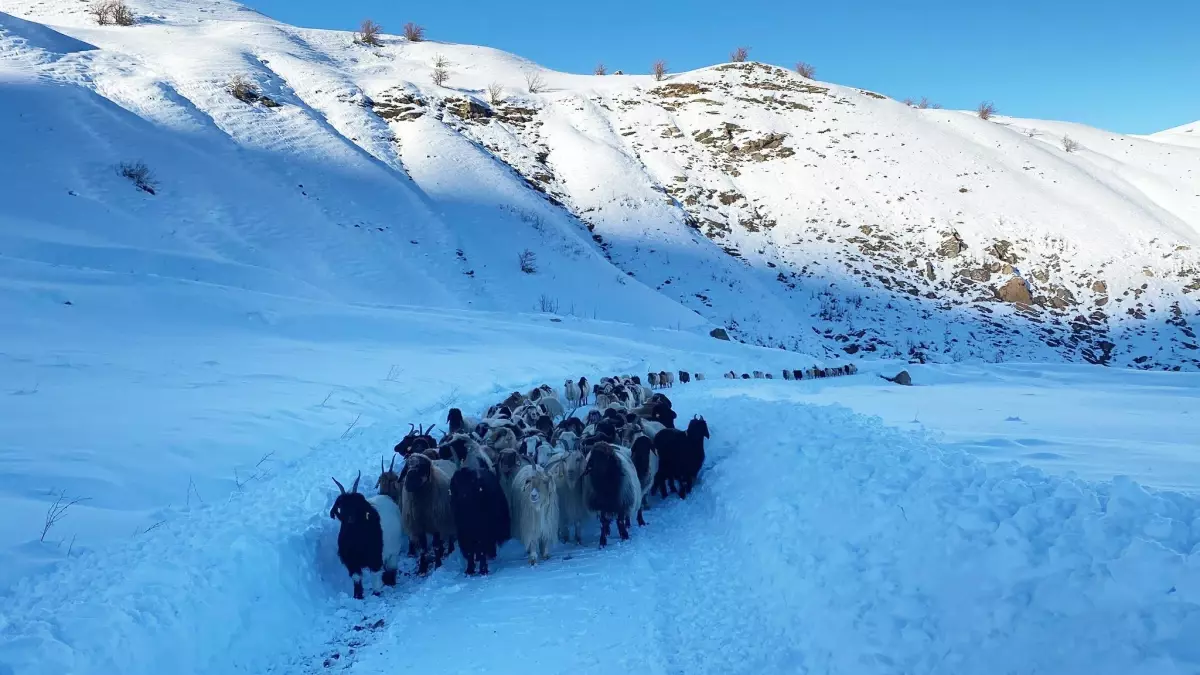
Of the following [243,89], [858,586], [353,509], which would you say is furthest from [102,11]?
[858,586]

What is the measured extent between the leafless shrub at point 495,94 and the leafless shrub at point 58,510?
152ft

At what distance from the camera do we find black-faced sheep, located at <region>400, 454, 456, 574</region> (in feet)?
24.0

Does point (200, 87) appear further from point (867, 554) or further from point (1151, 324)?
point (1151, 324)

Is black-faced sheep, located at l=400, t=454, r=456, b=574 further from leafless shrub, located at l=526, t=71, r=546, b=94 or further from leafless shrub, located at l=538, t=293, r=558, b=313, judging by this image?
leafless shrub, located at l=526, t=71, r=546, b=94

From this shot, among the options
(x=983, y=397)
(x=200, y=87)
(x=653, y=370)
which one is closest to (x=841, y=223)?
(x=653, y=370)

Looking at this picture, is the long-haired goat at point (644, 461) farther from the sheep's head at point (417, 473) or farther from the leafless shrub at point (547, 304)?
the leafless shrub at point (547, 304)

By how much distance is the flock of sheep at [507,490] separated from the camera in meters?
6.83

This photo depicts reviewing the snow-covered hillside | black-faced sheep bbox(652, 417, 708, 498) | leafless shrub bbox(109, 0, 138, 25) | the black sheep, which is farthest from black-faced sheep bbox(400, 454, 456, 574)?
leafless shrub bbox(109, 0, 138, 25)

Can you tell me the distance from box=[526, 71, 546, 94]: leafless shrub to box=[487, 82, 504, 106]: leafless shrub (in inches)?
109

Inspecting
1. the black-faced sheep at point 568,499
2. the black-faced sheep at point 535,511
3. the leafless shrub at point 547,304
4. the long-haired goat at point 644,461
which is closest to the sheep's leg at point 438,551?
the black-faced sheep at point 535,511

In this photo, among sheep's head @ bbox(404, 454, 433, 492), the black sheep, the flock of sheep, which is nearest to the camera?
the flock of sheep

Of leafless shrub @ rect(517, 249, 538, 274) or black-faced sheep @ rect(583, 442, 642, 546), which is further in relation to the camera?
leafless shrub @ rect(517, 249, 538, 274)

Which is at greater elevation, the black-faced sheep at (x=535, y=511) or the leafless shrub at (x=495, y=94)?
the leafless shrub at (x=495, y=94)

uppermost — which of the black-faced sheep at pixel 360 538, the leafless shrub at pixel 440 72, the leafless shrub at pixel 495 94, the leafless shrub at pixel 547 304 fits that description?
the leafless shrub at pixel 440 72
